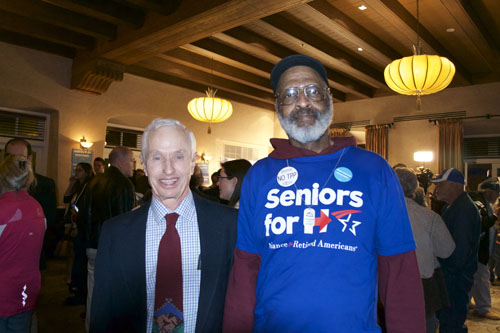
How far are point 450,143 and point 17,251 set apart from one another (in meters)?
8.97

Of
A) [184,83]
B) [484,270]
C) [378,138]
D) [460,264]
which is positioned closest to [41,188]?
[460,264]

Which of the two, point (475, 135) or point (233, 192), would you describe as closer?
point (233, 192)

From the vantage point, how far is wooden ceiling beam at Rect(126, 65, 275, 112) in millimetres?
8398

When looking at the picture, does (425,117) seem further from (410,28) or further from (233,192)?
(233,192)

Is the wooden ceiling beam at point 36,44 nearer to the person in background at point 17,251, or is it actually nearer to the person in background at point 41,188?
the person in background at point 41,188

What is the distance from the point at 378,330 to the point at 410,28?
6.00 meters

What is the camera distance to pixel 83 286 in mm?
4098

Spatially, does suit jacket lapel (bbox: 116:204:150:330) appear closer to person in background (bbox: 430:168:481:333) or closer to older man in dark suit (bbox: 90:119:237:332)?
older man in dark suit (bbox: 90:119:237:332)

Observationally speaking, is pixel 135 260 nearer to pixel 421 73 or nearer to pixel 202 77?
pixel 421 73

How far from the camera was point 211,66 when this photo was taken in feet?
26.3

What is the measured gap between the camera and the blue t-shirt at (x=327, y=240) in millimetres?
1072

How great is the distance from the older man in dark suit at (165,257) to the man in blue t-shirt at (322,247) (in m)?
0.10

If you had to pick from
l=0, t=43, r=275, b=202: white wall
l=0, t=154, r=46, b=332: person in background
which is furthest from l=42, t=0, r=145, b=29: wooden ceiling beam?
l=0, t=154, r=46, b=332: person in background

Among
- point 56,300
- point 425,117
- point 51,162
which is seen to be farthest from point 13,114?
point 425,117
